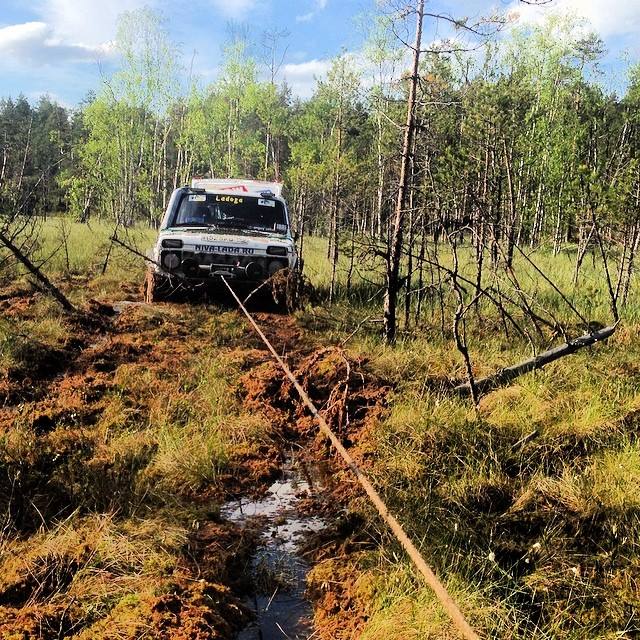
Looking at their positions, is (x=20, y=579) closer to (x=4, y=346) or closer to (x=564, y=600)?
(x=564, y=600)

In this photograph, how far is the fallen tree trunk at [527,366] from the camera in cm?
506

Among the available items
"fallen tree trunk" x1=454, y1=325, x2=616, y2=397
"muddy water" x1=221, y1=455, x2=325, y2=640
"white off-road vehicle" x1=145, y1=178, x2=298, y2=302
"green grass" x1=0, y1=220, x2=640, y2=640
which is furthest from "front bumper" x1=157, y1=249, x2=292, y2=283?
"muddy water" x1=221, y1=455, x2=325, y2=640

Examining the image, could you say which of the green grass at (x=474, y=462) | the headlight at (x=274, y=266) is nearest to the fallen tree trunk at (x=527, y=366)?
the green grass at (x=474, y=462)

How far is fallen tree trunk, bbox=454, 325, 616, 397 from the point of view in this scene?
5.06 meters

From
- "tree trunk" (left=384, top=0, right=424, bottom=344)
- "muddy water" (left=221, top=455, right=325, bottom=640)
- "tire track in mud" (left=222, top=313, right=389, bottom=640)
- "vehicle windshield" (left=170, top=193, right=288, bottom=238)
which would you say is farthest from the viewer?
"vehicle windshield" (left=170, top=193, right=288, bottom=238)

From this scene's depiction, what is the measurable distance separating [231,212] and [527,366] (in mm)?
5964

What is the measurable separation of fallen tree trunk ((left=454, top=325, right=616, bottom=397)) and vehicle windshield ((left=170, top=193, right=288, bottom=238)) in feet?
16.8

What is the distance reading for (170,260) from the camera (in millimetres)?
8305

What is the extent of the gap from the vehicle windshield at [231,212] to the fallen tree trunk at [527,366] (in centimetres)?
511

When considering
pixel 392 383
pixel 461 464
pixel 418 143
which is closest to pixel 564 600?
pixel 461 464

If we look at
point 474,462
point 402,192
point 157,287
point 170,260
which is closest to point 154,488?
point 474,462

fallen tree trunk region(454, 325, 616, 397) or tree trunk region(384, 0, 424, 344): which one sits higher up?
tree trunk region(384, 0, 424, 344)

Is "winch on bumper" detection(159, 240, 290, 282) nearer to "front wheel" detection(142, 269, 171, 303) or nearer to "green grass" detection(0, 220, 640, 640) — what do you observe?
"front wheel" detection(142, 269, 171, 303)

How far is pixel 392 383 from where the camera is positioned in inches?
212
